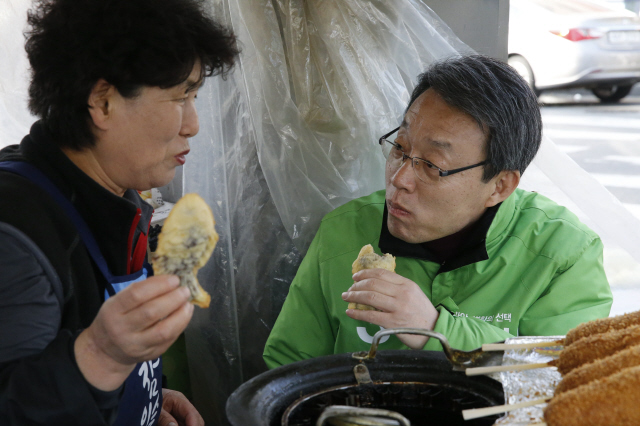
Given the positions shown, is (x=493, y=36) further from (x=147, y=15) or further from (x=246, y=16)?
(x=147, y=15)

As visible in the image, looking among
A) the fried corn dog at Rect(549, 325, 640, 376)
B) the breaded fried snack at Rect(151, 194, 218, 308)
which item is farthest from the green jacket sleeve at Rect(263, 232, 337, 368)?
the fried corn dog at Rect(549, 325, 640, 376)

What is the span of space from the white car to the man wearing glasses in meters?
7.28

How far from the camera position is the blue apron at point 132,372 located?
4.29 ft

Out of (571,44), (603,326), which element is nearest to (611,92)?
(571,44)

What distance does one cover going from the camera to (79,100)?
131 centimetres

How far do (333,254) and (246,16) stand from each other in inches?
35.6

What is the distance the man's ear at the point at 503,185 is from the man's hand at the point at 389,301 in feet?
1.81

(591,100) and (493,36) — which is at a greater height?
(493,36)

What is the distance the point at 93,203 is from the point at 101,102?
8.8 inches

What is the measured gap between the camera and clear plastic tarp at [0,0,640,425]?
2.24 metres

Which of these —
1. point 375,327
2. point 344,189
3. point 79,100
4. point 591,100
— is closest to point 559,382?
point 375,327

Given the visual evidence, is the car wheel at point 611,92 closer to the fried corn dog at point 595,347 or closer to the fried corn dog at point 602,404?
the fried corn dog at point 595,347

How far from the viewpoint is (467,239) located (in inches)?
78.0

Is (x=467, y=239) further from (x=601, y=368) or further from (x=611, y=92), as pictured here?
(x=611, y=92)
